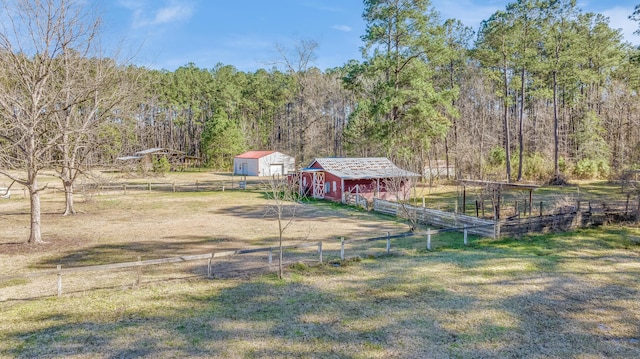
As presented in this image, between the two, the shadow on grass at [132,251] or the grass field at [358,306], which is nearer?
the grass field at [358,306]

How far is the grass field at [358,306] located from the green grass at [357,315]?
4cm

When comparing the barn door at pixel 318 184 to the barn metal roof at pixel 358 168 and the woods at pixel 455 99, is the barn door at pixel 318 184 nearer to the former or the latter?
the barn metal roof at pixel 358 168

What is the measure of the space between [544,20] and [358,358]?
1573 inches

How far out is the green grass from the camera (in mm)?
7191

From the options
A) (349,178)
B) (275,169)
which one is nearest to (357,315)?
(349,178)

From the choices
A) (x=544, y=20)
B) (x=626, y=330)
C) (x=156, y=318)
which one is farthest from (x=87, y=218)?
(x=544, y=20)

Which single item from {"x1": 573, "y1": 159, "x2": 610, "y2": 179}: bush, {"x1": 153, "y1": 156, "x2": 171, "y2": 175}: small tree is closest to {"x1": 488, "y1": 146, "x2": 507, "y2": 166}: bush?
{"x1": 573, "y1": 159, "x2": 610, "y2": 179}: bush

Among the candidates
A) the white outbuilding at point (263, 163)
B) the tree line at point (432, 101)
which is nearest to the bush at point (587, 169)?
the tree line at point (432, 101)

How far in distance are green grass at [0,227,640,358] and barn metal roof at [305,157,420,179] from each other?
662 inches

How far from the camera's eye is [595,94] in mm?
53438

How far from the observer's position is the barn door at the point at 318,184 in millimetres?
32125

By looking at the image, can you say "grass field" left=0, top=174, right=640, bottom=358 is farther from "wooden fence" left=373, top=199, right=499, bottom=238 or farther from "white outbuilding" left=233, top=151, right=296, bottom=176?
"white outbuilding" left=233, top=151, right=296, bottom=176

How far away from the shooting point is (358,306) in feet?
30.3

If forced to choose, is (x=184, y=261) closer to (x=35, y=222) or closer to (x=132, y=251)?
(x=132, y=251)
